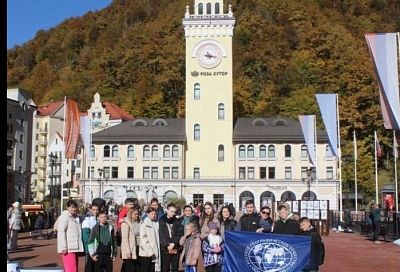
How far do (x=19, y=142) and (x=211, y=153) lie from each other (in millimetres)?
28380

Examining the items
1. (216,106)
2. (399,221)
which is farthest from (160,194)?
(399,221)

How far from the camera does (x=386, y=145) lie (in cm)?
7456

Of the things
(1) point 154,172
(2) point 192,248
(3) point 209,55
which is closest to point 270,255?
(2) point 192,248

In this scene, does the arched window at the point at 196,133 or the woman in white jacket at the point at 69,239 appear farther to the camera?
the arched window at the point at 196,133

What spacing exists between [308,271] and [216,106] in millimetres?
61405

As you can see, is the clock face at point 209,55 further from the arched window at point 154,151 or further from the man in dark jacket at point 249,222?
the man in dark jacket at point 249,222

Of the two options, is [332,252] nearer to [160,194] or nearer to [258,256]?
[258,256]

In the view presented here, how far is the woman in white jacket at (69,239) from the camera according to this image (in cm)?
1126

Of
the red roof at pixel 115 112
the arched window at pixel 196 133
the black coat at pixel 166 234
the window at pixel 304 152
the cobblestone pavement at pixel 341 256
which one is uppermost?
the red roof at pixel 115 112

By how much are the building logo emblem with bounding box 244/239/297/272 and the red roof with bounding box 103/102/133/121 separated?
88239 millimetres

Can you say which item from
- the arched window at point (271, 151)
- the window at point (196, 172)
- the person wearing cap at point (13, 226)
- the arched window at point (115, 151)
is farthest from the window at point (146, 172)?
the person wearing cap at point (13, 226)

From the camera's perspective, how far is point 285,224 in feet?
39.7

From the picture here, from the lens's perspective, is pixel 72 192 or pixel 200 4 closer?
pixel 200 4

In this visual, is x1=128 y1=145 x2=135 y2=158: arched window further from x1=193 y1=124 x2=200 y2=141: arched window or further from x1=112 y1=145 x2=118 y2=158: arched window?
x1=193 y1=124 x2=200 y2=141: arched window
